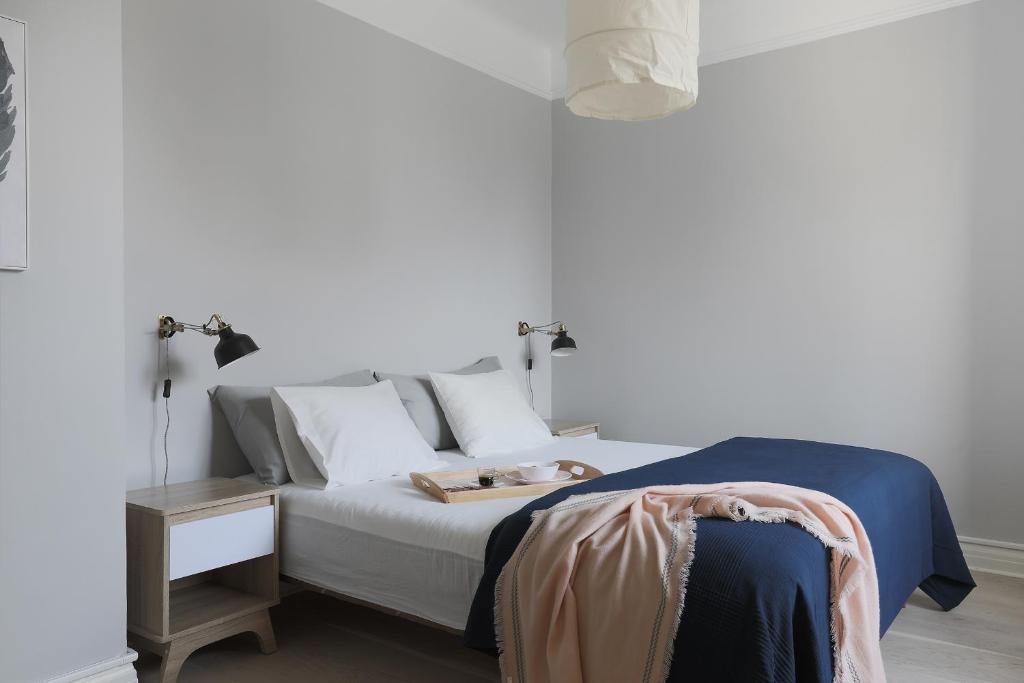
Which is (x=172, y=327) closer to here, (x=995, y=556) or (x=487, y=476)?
(x=487, y=476)

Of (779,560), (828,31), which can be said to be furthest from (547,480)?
(828,31)

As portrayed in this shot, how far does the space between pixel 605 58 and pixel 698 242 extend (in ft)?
8.34

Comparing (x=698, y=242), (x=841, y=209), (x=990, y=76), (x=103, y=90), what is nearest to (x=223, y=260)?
(x=103, y=90)

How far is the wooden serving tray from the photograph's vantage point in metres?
2.60

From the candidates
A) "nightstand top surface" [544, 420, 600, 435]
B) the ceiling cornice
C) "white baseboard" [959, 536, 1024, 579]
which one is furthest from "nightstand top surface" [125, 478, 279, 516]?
the ceiling cornice

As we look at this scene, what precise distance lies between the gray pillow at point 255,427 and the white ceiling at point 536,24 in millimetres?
1885

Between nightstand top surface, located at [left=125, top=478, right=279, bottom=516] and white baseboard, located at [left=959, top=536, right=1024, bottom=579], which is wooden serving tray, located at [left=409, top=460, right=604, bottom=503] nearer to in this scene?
nightstand top surface, located at [left=125, top=478, right=279, bottom=516]

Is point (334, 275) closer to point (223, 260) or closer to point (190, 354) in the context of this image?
point (223, 260)

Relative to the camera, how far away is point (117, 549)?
2365 millimetres

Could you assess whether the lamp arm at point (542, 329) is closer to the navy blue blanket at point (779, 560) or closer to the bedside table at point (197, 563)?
the navy blue blanket at point (779, 560)

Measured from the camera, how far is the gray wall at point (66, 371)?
2.14 m

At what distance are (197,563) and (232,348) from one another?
0.75m

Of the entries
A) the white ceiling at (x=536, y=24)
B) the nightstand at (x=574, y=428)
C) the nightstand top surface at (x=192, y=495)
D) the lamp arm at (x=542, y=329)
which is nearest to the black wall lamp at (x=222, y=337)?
the nightstand top surface at (x=192, y=495)

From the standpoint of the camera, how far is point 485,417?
3.73 meters
